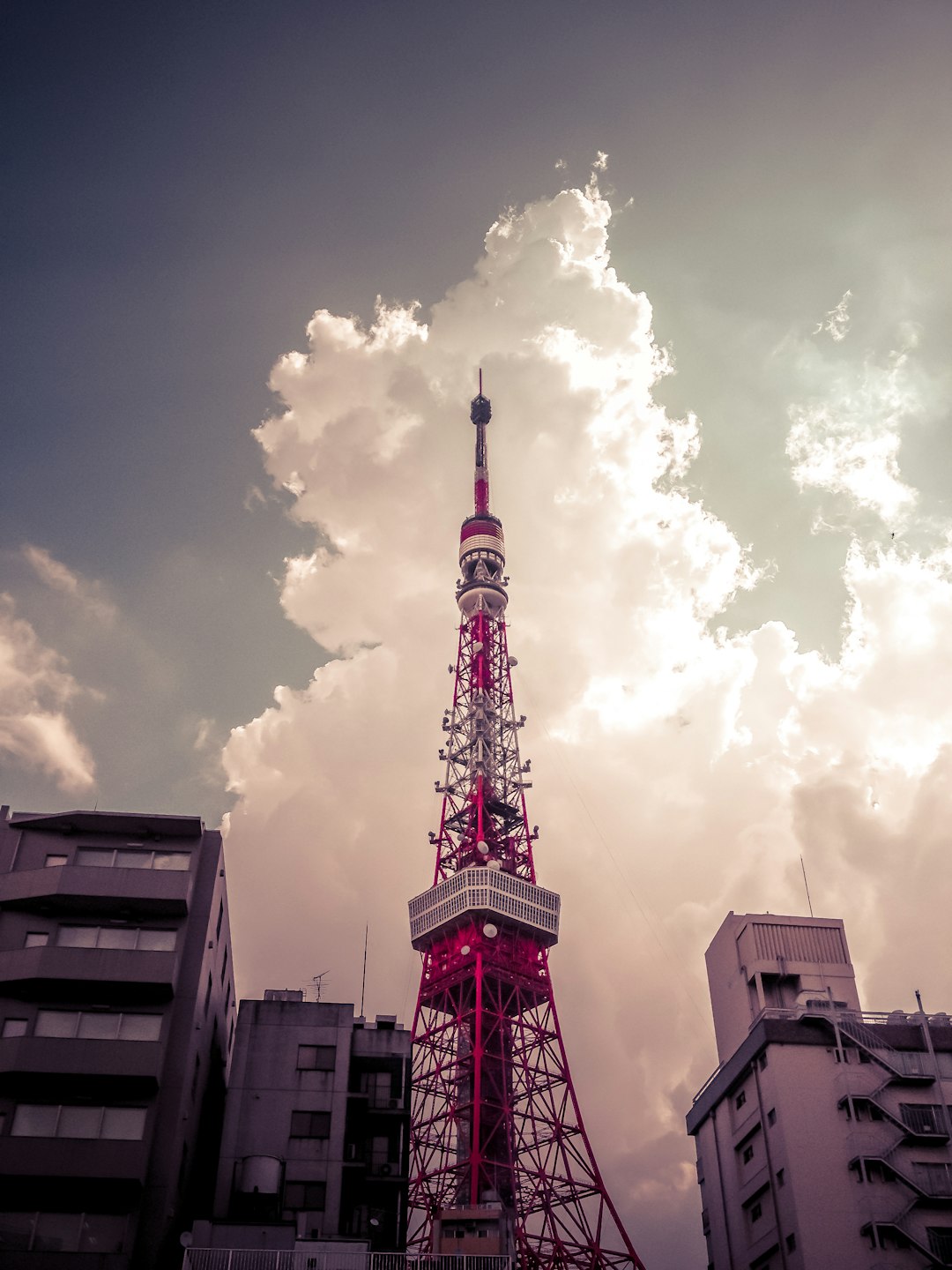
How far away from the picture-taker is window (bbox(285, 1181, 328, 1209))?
50406 millimetres

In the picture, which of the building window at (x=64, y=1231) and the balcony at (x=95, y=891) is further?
the balcony at (x=95, y=891)

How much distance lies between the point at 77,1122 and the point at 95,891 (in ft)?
28.0

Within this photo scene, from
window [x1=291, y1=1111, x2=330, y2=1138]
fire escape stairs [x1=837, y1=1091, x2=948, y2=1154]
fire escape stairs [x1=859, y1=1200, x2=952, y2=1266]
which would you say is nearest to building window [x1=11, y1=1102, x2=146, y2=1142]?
window [x1=291, y1=1111, x2=330, y2=1138]

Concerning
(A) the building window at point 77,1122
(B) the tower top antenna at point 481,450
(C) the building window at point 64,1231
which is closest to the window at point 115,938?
(A) the building window at point 77,1122

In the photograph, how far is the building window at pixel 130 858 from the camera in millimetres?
49906

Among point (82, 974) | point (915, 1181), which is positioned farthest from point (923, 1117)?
point (82, 974)

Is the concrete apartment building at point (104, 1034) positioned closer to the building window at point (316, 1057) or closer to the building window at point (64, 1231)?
the building window at point (64, 1231)

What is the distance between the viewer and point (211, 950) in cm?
5159

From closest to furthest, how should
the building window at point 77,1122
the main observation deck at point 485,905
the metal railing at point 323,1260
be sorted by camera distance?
the metal railing at point 323,1260 < the building window at point 77,1122 < the main observation deck at point 485,905

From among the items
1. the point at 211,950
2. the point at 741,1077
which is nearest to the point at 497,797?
the point at 741,1077

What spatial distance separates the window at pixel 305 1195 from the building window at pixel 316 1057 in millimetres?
4771

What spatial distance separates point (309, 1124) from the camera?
52438 mm

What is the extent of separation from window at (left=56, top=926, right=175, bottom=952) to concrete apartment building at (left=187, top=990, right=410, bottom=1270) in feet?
27.9

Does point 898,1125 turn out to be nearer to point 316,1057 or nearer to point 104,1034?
point 316,1057
